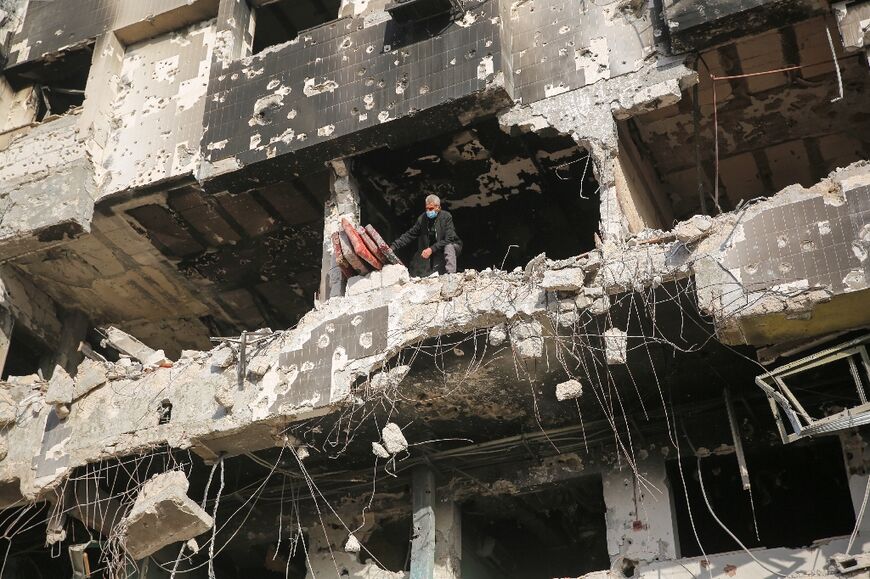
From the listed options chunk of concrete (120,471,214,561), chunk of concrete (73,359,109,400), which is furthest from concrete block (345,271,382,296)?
chunk of concrete (73,359,109,400)

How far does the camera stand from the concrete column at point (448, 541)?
10680 mm

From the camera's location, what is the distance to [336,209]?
1123cm

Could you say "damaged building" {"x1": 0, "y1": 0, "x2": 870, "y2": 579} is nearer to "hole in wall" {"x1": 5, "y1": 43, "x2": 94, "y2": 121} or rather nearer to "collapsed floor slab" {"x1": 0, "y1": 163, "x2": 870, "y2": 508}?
"collapsed floor slab" {"x1": 0, "y1": 163, "x2": 870, "y2": 508}

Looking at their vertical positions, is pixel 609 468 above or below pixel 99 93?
below

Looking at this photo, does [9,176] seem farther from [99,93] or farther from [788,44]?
[788,44]

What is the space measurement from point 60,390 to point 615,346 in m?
5.60

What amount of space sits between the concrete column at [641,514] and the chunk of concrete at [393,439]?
6.93 ft

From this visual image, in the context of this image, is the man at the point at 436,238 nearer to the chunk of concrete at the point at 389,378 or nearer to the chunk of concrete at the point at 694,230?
the chunk of concrete at the point at 389,378

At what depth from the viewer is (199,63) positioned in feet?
42.7

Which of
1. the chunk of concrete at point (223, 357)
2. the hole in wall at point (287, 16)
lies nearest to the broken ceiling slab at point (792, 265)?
the chunk of concrete at point (223, 357)

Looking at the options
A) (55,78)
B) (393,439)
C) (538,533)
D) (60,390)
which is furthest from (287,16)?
(538,533)

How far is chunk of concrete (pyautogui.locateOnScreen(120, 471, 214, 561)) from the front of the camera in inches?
381

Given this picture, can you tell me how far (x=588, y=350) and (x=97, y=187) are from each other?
6422mm

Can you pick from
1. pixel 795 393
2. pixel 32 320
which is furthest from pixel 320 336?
pixel 32 320
